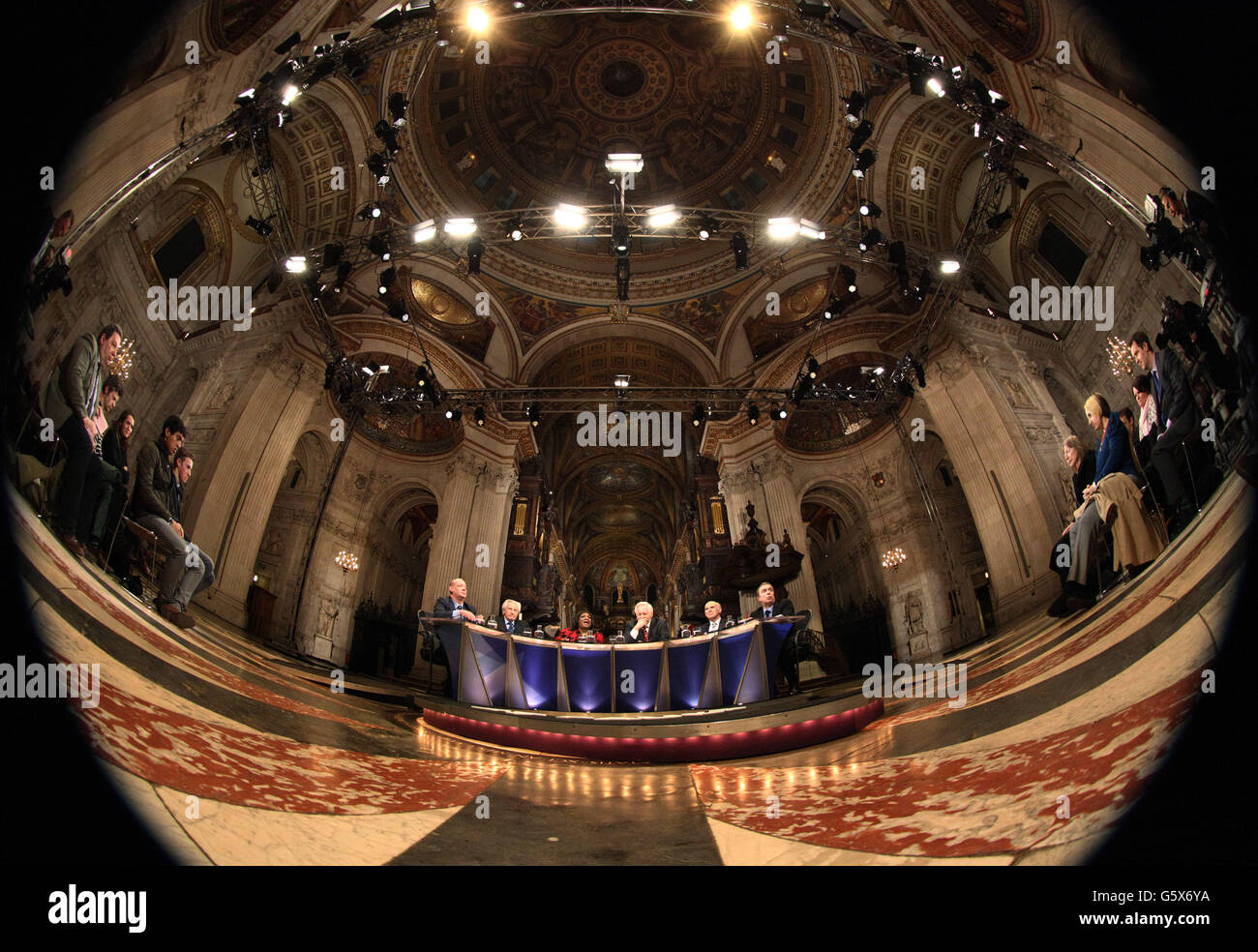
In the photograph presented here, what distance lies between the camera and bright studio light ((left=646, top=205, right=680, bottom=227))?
9.94m

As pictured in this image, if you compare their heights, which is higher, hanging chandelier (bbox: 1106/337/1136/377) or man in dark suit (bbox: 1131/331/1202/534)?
hanging chandelier (bbox: 1106/337/1136/377)

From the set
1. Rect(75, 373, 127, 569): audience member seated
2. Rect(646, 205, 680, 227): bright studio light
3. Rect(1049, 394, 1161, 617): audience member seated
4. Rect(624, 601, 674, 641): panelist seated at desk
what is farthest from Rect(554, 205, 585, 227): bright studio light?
Rect(1049, 394, 1161, 617): audience member seated

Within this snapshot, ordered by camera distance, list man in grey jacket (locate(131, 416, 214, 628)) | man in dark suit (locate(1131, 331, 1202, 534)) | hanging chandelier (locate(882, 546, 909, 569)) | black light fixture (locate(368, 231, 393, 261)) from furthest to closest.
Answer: hanging chandelier (locate(882, 546, 909, 569))
black light fixture (locate(368, 231, 393, 261))
man in grey jacket (locate(131, 416, 214, 628))
man in dark suit (locate(1131, 331, 1202, 534))

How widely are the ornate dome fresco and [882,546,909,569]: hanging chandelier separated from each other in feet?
32.0

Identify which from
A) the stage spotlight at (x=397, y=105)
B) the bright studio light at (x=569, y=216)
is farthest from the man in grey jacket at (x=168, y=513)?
the stage spotlight at (x=397, y=105)

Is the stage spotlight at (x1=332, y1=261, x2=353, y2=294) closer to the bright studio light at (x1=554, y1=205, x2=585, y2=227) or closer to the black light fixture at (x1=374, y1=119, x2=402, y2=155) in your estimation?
the black light fixture at (x1=374, y1=119, x2=402, y2=155)

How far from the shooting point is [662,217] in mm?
10180

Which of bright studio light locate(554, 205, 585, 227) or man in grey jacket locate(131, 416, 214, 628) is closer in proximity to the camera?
man in grey jacket locate(131, 416, 214, 628)

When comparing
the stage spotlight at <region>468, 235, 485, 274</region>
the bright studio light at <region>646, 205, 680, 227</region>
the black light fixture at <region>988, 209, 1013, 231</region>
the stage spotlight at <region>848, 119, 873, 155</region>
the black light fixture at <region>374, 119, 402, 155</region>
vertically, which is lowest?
the black light fixture at <region>988, 209, 1013, 231</region>

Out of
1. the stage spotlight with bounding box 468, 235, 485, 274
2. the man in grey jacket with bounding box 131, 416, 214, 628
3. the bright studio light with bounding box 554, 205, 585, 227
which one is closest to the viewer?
the man in grey jacket with bounding box 131, 416, 214, 628

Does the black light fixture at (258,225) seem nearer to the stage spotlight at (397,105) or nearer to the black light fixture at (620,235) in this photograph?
the stage spotlight at (397,105)

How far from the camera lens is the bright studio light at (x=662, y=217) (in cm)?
994

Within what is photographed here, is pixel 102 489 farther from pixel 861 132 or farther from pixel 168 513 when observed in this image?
pixel 861 132
